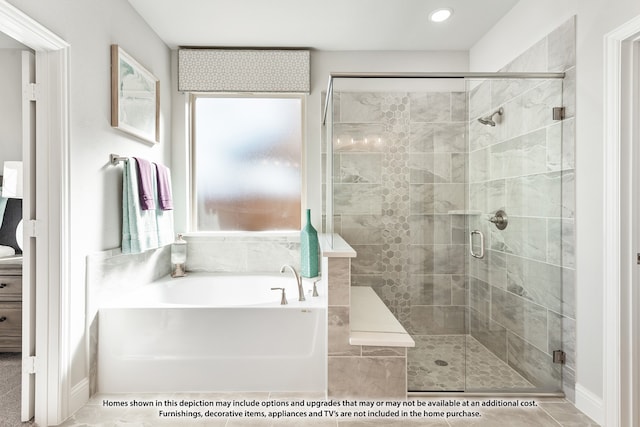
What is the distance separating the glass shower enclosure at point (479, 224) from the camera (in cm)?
198

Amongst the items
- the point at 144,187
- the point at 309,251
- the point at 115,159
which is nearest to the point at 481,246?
the point at 309,251

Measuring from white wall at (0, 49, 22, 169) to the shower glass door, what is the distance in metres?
3.17

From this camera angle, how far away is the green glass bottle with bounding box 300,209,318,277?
2.85 m

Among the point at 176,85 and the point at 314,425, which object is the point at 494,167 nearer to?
the point at 314,425

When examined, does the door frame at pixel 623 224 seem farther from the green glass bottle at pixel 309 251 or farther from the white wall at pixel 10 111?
the white wall at pixel 10 111

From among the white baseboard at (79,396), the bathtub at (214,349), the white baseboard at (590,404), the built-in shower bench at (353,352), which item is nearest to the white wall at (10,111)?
the bathtub at (214,349)

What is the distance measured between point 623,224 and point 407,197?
1033 mm

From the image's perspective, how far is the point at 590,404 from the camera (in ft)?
5.73

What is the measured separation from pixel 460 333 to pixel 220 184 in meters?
2.29

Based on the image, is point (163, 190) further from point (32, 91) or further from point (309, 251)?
point (309, 251)

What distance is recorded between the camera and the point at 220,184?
317 cm

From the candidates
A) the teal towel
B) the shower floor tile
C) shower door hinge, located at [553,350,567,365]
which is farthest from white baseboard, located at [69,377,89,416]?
shower door hinge, located at [553,350,567,365]

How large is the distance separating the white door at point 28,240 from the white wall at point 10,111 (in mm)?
1180

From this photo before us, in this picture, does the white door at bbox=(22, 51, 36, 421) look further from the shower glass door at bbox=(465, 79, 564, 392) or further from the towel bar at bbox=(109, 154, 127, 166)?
the shower glass door at bbox=(465, 79, 564, 392)
